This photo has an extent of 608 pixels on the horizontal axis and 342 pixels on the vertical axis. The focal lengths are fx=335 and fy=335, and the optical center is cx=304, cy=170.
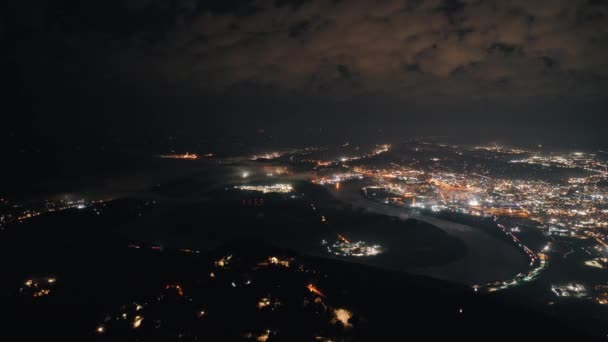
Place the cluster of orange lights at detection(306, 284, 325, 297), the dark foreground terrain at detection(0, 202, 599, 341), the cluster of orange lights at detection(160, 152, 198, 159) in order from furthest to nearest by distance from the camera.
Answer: the cluster of orange lights at detection(160, 152, 198, 159)
the cluster of orange lights at detection(306, 284, 325, 297)
the dark foreground terrain at detection(0, 202, 599, 341)

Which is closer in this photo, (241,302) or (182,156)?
(241,302)

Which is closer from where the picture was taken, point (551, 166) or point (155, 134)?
point (551, 166)

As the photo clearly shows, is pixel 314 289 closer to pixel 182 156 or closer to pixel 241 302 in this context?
pixel 241 302

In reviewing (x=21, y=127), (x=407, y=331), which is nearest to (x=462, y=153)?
(x=407, y=331)

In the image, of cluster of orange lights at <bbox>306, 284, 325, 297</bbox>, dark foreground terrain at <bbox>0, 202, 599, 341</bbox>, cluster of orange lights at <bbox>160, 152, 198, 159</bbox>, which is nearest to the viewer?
dark foreground terrain at <bbox>0, 202, 599, 341</bbox>

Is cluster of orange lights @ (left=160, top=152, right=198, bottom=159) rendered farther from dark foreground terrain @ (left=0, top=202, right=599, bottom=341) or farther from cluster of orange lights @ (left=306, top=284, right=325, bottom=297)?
cluster of orange lights @ (left=306, top=284, right=325, bottom=297)

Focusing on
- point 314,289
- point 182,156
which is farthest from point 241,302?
point 182,156

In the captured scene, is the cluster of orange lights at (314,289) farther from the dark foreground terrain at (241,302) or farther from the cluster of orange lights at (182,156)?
the cluster of orange lights at (182,156)

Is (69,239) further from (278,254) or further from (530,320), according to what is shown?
(530,320)

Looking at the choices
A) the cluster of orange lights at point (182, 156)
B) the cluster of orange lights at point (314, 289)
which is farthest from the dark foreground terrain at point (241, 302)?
the cluster of orange lights at point (182, 156)

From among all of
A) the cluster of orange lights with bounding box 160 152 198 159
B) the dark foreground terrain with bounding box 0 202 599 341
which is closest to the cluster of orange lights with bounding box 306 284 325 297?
the dark foreground terrain with bounding box 0 202 599 341

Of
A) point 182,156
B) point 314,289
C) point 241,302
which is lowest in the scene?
point 314,289
